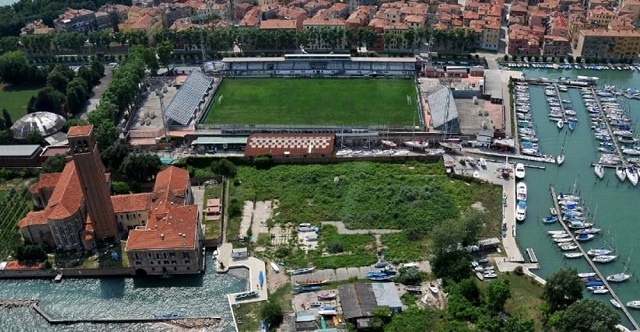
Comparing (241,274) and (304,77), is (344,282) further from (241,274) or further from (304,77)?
(304,77)

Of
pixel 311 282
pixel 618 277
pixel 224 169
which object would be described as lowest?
pixel 618 277

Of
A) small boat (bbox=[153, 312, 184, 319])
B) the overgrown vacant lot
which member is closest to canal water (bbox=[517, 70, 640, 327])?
the overgrown vacant lot

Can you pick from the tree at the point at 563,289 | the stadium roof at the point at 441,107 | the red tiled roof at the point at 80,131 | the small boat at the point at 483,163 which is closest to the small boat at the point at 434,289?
the tree at the point at 563,289

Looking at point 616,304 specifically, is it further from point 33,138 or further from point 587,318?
point 33,138

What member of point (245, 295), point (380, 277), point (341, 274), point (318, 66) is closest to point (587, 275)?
point (380, 277)

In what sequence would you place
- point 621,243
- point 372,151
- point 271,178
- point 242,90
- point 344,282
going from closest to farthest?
1. point 344,282
2. point 621,243
3. point 271,178
4. point 372,151
5. point 242,90

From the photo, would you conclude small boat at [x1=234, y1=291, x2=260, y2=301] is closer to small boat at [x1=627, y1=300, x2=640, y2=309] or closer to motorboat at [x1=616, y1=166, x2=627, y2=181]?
small boat at [x1=627, y1=300, x2=640, y2=309]

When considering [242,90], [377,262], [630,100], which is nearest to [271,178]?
[377,262]
